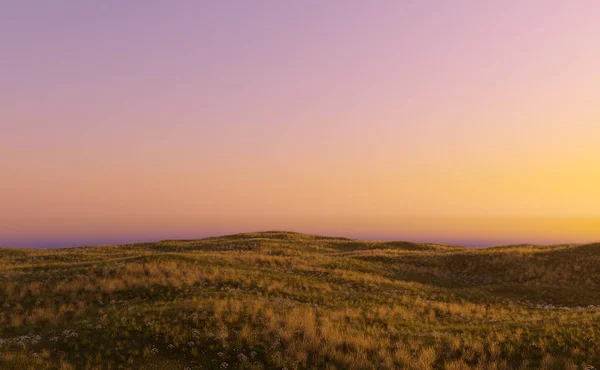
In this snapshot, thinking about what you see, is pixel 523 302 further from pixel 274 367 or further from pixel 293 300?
pixel 274 367

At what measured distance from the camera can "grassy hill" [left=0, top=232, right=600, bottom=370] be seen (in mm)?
13875

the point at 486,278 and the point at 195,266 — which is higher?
Result: the point at 195,266

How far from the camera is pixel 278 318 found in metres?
17.1

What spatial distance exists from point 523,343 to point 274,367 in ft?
30.6

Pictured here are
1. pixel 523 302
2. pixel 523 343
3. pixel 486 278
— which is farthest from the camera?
pixel 486 278

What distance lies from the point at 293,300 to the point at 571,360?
47.7 feet

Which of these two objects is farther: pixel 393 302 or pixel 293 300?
pixel 393 302

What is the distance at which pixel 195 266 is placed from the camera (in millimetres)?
30594

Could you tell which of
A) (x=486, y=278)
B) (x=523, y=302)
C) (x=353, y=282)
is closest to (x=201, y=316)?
(x=353, y=282)

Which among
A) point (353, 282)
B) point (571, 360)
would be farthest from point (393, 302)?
point (571, 360)

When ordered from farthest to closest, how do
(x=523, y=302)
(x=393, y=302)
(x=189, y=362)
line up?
(x=523, y=302)
(x=393, y=302)
(x=189, y=362)

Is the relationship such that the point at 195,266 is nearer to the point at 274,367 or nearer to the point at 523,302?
the point at 274,367

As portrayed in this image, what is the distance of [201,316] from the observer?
17141 millimetres

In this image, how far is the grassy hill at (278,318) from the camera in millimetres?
13875
